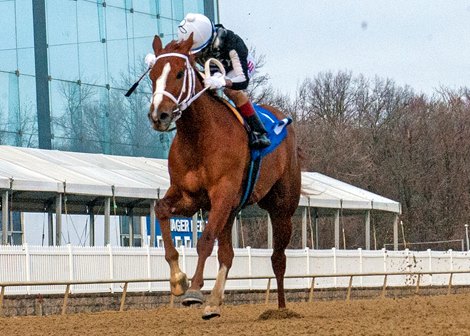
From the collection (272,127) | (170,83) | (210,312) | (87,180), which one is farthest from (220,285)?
(87,180)

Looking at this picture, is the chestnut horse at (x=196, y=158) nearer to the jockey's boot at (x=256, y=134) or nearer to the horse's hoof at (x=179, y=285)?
the horse's hoof at (x=179, y=285)

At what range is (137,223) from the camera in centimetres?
3841

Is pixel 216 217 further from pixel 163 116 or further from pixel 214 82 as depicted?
pixel 214 82

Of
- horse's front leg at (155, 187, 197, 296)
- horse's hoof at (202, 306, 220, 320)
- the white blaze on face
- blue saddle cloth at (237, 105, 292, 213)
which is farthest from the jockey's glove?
horse's hoof at (202, 306, 220, 320)

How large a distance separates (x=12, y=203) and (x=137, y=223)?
9.23 metres

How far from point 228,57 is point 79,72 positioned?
23.7 meters

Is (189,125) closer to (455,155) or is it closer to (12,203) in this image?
(12,203)

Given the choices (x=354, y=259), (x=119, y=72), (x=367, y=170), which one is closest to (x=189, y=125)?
(x=354, y=259)

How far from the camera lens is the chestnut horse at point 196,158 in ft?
34.4

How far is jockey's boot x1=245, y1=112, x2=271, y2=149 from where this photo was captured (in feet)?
38.3

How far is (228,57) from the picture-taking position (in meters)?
12.1

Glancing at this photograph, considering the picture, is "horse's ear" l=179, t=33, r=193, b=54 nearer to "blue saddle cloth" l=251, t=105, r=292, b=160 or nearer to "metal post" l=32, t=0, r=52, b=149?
"blue saddle cloth" l=251, t=105, r=292, b=160

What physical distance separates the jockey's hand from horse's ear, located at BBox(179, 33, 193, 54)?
431mm

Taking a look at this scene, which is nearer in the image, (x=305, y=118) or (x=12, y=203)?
(x=12, y=203)
